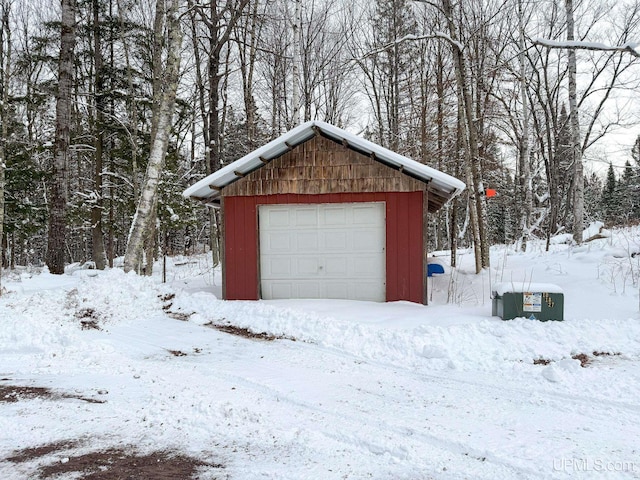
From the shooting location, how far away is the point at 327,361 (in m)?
4.92

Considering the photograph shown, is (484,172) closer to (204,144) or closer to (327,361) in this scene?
(204,144)

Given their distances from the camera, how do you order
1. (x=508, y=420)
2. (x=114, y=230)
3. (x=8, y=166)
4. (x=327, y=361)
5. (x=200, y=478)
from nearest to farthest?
(x=200, y=478)
(x=508, y=420)
(x=327, y=361)
(x=8, y=166)
(x=114, y=230)

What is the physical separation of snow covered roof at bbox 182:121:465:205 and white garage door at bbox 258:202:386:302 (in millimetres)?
955

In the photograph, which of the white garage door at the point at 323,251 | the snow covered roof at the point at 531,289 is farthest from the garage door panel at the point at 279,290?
the snow covered roof at the point at 531,289

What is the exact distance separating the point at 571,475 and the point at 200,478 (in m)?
2.29

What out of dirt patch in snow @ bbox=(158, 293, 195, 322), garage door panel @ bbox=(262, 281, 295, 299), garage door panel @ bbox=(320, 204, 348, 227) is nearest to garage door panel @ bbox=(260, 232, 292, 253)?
garage door panel @ bbox=(262, 281, 295, 299)

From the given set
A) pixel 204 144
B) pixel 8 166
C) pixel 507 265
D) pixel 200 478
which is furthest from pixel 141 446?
pixel 204 144

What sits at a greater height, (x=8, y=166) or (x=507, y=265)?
(x=8, y=166)

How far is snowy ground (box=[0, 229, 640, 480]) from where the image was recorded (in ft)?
8.79

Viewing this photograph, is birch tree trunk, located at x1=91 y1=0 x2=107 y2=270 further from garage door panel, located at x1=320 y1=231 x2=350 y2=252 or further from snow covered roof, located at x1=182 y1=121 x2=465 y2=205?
garage door panel, located at x1=320 y1=231 x2=350 y2=252

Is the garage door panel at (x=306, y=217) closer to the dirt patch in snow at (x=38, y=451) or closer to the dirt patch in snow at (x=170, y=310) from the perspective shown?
the dirt patch in snow at (x=170, y=310)

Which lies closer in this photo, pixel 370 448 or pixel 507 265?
pixel 370 448

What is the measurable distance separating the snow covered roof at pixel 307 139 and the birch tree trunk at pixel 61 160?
4737 millimetres

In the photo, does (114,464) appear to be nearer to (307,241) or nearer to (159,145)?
(307,241)
